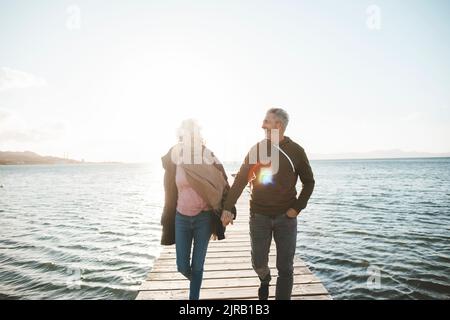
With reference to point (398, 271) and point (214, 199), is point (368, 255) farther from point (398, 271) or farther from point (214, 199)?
point (214, 199)

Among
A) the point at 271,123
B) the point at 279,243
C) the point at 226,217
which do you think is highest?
the point at 271,123

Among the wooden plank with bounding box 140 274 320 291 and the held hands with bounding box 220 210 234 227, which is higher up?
the held hands with bounding box 220 210 234 227

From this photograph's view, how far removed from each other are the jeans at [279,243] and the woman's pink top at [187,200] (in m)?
0.63

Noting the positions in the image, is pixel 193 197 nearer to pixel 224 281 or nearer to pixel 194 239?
pixel 194 239

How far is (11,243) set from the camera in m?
13.0

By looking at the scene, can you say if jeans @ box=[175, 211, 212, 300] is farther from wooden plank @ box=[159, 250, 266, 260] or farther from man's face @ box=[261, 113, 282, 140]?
wooden plank @ box=[159, 250, 266, 260]

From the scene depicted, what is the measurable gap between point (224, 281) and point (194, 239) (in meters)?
2.01

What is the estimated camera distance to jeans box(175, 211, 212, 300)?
3.88 meters

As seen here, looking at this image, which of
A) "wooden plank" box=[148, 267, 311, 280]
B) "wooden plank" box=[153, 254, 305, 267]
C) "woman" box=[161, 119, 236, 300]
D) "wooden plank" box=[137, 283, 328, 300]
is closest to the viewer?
"woman" box=[161, 119, 236, 300]

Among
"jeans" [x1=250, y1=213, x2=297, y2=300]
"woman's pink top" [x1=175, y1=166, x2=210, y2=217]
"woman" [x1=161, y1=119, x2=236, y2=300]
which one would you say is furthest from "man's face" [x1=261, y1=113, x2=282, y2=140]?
"woman's pink top" [x1=175, y1=166, x2=210, y2=217]

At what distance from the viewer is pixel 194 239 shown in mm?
3938

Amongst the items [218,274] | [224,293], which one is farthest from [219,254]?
[224,293]

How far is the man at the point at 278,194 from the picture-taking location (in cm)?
372

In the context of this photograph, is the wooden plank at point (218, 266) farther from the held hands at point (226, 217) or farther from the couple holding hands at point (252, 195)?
the held hands at point (226, 217)
